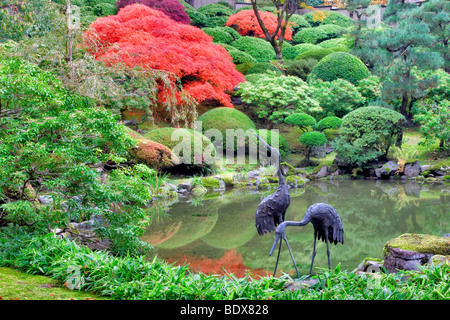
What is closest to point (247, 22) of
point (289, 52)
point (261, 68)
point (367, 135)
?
point (289, 52)

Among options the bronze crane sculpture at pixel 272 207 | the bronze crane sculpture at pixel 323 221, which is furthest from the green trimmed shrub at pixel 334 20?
the bronze crane sculpture at pixel 323 221

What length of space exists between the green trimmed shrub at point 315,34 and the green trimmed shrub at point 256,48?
458 centimetres

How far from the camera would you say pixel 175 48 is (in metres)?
12.6

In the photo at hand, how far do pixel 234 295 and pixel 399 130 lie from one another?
11281mm

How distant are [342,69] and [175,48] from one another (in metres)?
7.50

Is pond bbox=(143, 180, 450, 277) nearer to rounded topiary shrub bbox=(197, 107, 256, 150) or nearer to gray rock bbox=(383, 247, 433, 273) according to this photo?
gray rock bbox=(383, 247, 433, 273)

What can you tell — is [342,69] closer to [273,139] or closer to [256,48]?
[256,48]

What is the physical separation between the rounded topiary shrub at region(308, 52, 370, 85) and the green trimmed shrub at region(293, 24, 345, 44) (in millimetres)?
6977

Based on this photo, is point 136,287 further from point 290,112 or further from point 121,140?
point 290,112

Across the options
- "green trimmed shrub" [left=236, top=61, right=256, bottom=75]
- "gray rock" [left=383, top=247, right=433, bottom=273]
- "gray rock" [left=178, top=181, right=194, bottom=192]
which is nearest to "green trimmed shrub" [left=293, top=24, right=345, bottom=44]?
"green trimmed shrub" [left=236, top=61, right=256, bottom=75]

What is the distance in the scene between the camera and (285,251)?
5.67m

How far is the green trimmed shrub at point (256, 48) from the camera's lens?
19062mm

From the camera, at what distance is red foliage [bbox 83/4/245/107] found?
12.1 m
